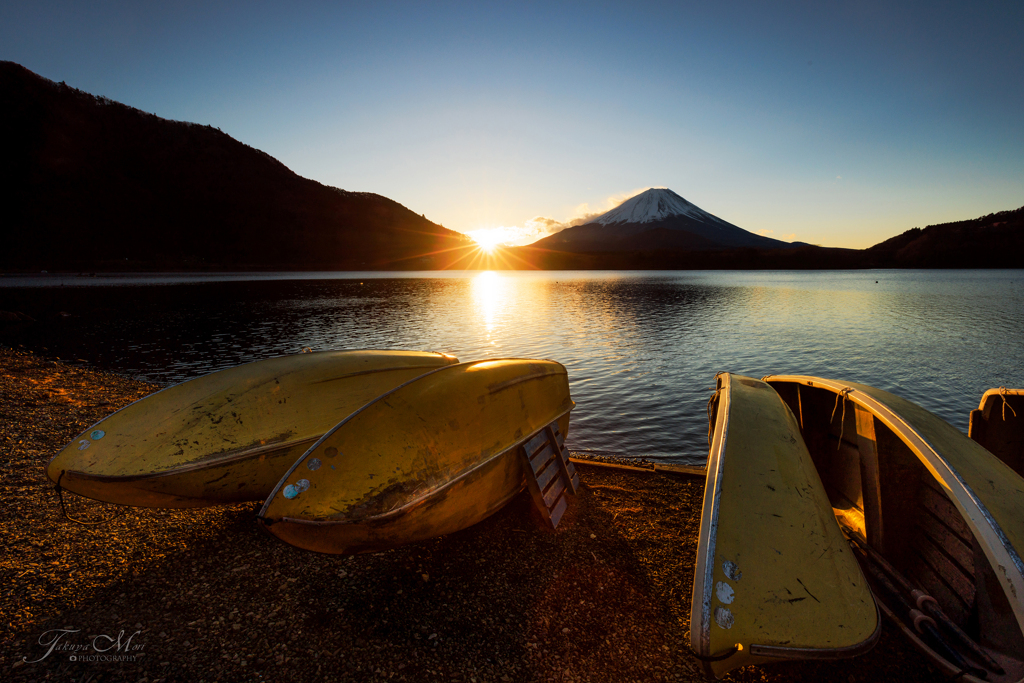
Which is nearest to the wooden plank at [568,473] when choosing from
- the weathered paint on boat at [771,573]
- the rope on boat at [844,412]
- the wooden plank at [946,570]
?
the weathered paint on boat at [771,573]

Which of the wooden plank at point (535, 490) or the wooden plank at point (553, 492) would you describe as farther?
the wooden plank at point (553, 492)

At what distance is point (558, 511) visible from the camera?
18.1 feet

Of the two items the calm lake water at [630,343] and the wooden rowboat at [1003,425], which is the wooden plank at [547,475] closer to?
the calm lake water at [630,343]

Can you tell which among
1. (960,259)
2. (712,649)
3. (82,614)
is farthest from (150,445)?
(960,259)

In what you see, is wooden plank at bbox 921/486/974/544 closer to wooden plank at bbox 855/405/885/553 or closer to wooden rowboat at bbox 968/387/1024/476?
wooden plank at bbox 855/405/885/553

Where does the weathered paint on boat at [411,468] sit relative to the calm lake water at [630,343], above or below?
above

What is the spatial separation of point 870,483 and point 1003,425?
2215 millimetres

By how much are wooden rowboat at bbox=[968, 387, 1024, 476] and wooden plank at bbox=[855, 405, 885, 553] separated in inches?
58.5

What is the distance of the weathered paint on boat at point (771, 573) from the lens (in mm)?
2846

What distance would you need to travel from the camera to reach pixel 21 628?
3.71 m

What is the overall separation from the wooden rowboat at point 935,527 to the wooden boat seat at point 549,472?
3252 mm

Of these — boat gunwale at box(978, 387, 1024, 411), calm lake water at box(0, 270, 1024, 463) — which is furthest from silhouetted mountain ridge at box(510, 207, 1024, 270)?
boat gunwale at box(978, 387, 1024, 411)

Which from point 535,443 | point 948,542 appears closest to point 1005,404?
point 948,542

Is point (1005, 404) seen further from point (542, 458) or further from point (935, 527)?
point (542, 458)
